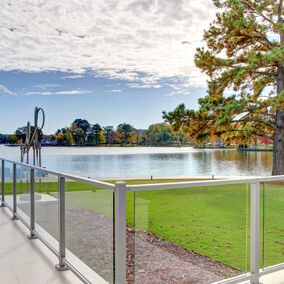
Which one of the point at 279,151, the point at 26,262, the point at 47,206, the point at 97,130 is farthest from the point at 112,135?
the point at 26,262

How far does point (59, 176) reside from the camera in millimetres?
2871

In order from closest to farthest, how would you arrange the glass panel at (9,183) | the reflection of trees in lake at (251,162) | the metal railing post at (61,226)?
the metal railing post at (61,226) → the glass panel at (9,183) → the reflection of trees in lake at (251,162)

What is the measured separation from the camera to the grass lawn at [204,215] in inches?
83.5

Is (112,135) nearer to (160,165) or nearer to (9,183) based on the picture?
(160,165)

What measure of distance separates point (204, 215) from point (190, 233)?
17 cm

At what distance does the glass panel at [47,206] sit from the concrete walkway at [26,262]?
158 mm

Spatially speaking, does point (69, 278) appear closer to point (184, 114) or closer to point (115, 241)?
point (115, 241)

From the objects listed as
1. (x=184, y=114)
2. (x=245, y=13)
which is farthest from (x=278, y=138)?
(x=245, y=13)

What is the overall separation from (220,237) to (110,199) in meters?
0.95

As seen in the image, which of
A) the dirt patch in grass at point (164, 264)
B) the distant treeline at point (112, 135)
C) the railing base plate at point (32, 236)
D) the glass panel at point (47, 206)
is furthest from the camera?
the distant treeline at point (112, 135)

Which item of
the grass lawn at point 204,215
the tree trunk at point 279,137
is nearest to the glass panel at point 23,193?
the grass lawn at point 204,215

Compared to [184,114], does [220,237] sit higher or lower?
lower

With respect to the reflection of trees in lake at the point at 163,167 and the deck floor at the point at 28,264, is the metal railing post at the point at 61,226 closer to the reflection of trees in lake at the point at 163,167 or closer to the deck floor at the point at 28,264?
the deck floor at the point at 28,264

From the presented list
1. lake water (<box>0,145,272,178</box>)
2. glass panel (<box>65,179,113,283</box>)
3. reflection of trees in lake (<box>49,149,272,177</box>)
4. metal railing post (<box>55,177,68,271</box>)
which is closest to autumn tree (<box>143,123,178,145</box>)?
lake water (<box>0,145,272,178</box>)
